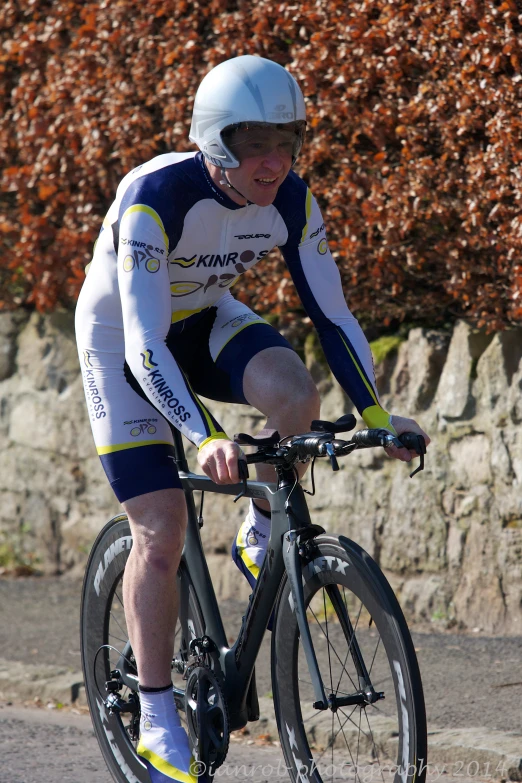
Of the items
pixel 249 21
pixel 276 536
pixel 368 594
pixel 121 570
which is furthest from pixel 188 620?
pixel 249 21

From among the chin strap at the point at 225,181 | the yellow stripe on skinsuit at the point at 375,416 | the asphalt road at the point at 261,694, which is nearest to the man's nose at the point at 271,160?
the chin strap at the point at 225,181

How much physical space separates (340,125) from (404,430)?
293cm

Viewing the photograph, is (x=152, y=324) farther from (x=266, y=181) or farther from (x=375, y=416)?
(x=375, y=416)

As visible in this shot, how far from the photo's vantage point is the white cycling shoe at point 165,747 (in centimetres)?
335

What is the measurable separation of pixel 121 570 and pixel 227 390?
0.77m

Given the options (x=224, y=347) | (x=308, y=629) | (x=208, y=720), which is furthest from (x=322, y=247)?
(x=208, y=720)

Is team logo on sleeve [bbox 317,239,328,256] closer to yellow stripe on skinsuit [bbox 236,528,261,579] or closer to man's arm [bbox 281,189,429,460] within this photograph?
man's arm [bbox 281,189,429,460]

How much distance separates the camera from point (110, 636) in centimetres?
396

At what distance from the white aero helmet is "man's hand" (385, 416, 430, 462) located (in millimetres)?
935

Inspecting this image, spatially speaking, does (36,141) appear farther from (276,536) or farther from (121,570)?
(276,536)

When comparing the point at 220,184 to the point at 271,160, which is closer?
the point at 271,160

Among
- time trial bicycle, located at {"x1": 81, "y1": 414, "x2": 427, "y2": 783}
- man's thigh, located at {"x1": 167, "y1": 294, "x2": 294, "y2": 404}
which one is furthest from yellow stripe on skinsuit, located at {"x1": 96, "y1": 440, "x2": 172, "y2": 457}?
man's thigh, located at {"x1": 167, "y1": 294, "x2": 294, "y2": 404}

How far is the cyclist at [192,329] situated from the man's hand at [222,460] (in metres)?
0.06

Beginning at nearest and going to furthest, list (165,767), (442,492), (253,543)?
(165,767), (253,543), (442,492)
